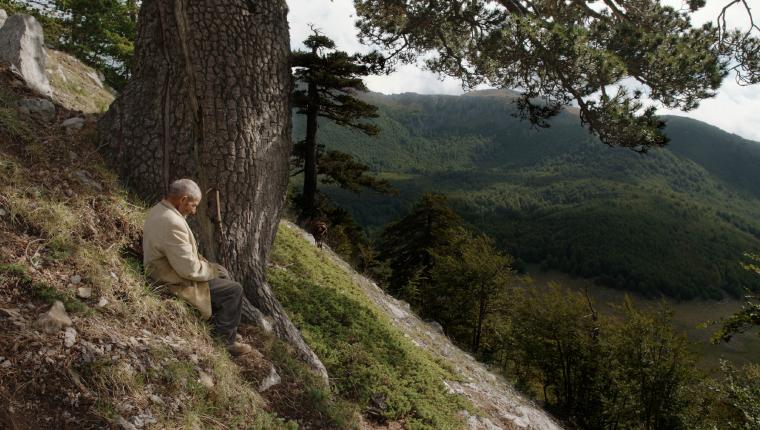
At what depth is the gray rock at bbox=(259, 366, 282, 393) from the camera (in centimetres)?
443

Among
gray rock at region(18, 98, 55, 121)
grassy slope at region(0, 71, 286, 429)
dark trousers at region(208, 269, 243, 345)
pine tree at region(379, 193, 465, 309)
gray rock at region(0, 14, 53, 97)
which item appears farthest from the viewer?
pine tree at region(379, 193, 465, 309)

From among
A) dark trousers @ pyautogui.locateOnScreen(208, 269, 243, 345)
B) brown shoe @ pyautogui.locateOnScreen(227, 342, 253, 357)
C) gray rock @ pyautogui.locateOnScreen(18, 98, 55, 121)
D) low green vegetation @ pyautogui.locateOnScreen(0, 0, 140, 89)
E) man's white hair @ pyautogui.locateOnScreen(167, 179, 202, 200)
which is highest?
low green vegetation @ pyautogui.locateOnScreen(0, 0, 140, 89)

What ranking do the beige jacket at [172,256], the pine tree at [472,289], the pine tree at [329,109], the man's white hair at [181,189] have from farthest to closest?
the pine tree at [472,289] → the pine tree at [329,109] → the man's white hair at [181,189] → the beige jacket at [172,256]

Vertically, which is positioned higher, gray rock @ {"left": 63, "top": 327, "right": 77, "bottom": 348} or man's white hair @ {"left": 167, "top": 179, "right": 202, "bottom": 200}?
man's white hair @ {"left": 167, "top": 179, "right": 202, "bottom": 200}

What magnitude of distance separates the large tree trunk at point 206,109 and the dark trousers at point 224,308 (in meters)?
0.60

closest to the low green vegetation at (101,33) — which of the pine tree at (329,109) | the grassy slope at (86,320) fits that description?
the pine tree at (329,109)

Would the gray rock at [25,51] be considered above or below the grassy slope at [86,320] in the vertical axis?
above

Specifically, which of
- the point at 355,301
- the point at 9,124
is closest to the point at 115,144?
the point at 9,124

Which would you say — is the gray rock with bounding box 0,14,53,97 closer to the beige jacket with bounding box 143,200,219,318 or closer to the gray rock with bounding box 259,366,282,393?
the beige jacket with bounding box 143,200,219,318

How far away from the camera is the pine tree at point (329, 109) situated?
16312mm

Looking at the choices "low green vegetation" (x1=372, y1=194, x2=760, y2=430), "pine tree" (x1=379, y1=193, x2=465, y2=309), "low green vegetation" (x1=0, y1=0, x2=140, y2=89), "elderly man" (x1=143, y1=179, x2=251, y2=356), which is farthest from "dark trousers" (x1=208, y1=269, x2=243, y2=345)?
"pine tree" (x1=379, y1=193, x2=465, y2=309)

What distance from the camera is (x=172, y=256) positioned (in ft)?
13.4

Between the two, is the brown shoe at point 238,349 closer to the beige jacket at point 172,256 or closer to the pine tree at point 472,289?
the beige jacket at point 172,256

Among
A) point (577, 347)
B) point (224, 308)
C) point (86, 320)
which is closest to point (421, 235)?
point (577, 347)
